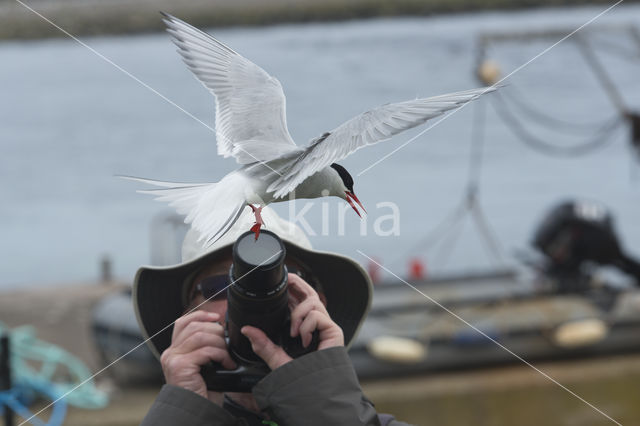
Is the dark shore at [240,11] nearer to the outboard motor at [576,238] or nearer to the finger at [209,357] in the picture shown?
the outboard motor at [576,238]

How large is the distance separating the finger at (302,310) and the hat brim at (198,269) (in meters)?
0.09

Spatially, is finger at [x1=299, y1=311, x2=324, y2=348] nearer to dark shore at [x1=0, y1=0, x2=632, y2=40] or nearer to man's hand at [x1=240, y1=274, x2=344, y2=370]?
man's hand at [x1=240, y1=274, x2=344, y2=370]

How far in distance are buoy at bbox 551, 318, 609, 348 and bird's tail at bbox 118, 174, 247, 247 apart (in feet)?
11.9

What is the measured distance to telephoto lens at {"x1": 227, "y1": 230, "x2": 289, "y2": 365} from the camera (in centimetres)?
62

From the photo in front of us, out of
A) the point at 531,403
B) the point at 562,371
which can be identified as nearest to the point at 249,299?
the point at 531,403

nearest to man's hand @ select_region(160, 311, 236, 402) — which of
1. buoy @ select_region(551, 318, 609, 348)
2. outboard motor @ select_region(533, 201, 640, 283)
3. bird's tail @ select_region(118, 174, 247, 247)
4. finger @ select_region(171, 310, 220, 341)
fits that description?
finger @ select_region(171, 310, 220, 341)

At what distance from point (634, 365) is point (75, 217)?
5.00 m

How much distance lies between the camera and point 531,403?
11.4 feet

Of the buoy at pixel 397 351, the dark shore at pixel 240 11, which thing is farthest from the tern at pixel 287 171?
the dark shore at pixel 240 11

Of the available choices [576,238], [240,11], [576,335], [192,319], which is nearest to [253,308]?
[192,319]

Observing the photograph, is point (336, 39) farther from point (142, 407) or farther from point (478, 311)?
point (142, 407)

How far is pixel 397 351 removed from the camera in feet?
12.1

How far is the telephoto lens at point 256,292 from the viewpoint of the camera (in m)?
0.62

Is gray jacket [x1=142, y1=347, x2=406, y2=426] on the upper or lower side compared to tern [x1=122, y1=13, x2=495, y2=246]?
lower
